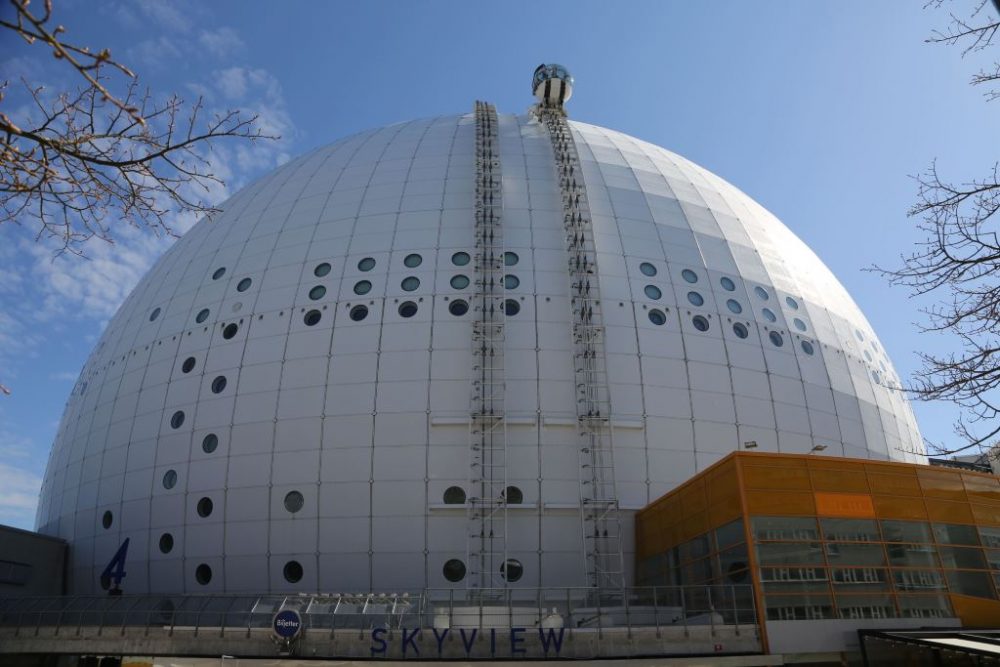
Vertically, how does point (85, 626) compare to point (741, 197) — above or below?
below

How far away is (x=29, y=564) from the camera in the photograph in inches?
1037

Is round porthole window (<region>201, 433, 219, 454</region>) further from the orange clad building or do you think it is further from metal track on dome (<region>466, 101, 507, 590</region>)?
the orange clad building

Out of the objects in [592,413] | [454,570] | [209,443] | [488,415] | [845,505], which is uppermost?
[592,413]

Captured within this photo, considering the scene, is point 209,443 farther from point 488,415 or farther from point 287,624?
point 488,415

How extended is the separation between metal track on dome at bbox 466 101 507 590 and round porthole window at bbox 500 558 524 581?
82 mm

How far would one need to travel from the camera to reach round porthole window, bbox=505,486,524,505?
21.3 meters

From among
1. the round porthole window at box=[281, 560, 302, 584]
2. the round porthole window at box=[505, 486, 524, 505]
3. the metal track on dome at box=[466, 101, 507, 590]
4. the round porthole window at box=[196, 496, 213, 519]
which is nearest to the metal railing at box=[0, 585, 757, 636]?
the metal track on dome at box=[466, 101, 507, 590]

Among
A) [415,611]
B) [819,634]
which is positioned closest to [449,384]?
[415,611]

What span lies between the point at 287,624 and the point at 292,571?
421cm

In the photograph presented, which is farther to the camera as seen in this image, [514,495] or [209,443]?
[209,443]

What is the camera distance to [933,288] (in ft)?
29.0

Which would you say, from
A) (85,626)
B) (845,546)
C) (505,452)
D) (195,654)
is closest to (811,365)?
(845,546)

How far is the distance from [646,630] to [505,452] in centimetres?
666

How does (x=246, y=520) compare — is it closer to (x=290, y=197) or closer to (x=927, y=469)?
(x=290, y=197)
